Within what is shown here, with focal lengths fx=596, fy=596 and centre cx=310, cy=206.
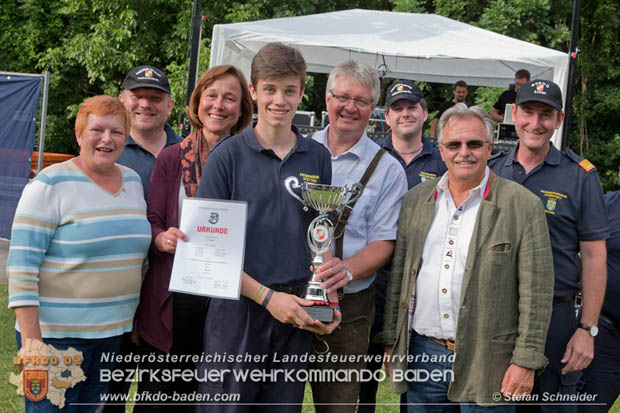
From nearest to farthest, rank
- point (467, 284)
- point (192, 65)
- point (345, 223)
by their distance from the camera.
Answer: point (467, 284)
point (345, 223)
point (192, 65)

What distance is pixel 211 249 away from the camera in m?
2.49

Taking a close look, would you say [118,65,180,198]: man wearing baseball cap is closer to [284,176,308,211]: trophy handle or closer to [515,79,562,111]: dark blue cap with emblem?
[284,176,308,211]: trophy handle

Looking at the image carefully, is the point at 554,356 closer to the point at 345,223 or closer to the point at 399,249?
the point at 399,249

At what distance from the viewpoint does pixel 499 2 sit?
15055 mm

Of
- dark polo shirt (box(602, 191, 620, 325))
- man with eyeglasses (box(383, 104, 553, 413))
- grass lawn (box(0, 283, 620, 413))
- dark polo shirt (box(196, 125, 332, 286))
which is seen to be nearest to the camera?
dark polo shirt (box(196, 125, 332, 286))

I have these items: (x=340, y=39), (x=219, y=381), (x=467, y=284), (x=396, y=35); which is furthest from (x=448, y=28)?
(x=219, y=381)

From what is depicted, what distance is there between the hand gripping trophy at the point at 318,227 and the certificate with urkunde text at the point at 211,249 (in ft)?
0.91

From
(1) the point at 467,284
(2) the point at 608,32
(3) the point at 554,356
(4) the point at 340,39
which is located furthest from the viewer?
(2) the point at 608,32

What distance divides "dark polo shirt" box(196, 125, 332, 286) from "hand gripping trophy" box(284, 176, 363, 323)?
0.15ft

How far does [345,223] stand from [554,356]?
52.9 inches

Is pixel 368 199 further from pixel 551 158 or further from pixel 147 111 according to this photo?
pixel 147 111

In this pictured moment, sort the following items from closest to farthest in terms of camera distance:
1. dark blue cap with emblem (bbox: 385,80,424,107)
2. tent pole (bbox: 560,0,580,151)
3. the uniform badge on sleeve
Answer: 1. the uniform badge on sleeve
2. dark blue cap with emblem (bbox: 385,80,424,107)
3. tent pole (bbox: 560,0,580,151)

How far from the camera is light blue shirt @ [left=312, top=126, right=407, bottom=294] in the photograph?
9.96ft

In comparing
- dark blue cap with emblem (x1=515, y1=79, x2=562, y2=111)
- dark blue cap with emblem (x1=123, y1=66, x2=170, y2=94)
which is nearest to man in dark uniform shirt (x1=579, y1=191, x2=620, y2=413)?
dark blue cap with emblem (x1=515, y1=79, x2=562, y2=111)
